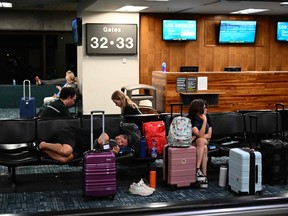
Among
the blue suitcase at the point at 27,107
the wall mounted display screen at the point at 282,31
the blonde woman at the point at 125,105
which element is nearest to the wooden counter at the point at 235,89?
the wall mounted display screen at the point at 282,31

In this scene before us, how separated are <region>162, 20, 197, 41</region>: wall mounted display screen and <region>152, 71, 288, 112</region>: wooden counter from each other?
1.12m

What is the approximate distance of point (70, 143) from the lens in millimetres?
5477

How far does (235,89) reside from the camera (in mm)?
11016

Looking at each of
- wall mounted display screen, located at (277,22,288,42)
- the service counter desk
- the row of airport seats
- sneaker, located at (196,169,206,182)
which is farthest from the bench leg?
wall mounted display screen, located at (277,22,288,42)

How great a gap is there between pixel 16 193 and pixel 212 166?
276 cm

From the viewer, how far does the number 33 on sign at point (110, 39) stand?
37.3 ft

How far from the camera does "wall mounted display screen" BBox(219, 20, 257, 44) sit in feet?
40.1

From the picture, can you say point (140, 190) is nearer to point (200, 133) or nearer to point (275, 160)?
point (200, 133)

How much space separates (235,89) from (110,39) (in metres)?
3.26

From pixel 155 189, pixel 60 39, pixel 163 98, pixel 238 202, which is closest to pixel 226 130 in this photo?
pixel 155 189

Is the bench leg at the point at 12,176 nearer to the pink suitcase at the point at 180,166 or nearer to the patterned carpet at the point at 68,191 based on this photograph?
the patterned carpet at the point at 68,191

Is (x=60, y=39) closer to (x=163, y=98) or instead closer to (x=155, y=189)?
(x=163, y=98)

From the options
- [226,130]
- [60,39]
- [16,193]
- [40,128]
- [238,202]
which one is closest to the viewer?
[238,202]

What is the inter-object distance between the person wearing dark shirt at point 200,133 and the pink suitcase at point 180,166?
18 cm
